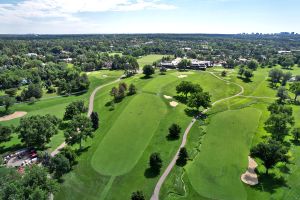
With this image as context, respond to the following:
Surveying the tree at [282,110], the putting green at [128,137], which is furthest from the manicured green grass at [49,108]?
the tree at [282,110]

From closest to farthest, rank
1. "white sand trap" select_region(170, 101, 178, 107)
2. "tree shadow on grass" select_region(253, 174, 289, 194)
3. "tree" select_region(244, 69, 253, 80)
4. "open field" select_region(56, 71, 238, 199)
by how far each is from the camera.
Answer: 1. "tree shadow on grass" select_region(253, 174, 289, 194)
2. "open field" select_region(56, 71, 238, 199)
3. "white sand trap" select_region(170, 101, 178, 107)
4. "tree" select_region(244, 69, 253, 80)

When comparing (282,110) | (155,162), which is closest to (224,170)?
(155,162)

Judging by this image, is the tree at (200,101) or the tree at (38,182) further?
the tree at (200,101)

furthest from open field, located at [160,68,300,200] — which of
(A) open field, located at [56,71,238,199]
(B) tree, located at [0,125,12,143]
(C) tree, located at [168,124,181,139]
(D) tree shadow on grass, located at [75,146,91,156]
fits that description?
(B) tree, located at [0,125,12,143]

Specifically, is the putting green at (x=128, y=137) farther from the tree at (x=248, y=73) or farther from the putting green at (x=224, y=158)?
the tree at (x=248, y=73)

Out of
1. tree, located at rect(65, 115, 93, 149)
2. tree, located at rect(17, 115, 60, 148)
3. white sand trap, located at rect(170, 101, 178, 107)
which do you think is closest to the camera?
tree, located at rect(17, 115, 60, 148)

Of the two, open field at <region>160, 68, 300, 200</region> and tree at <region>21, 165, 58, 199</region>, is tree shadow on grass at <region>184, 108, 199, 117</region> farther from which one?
tree at <region>21, 165, 58, 199</region>
